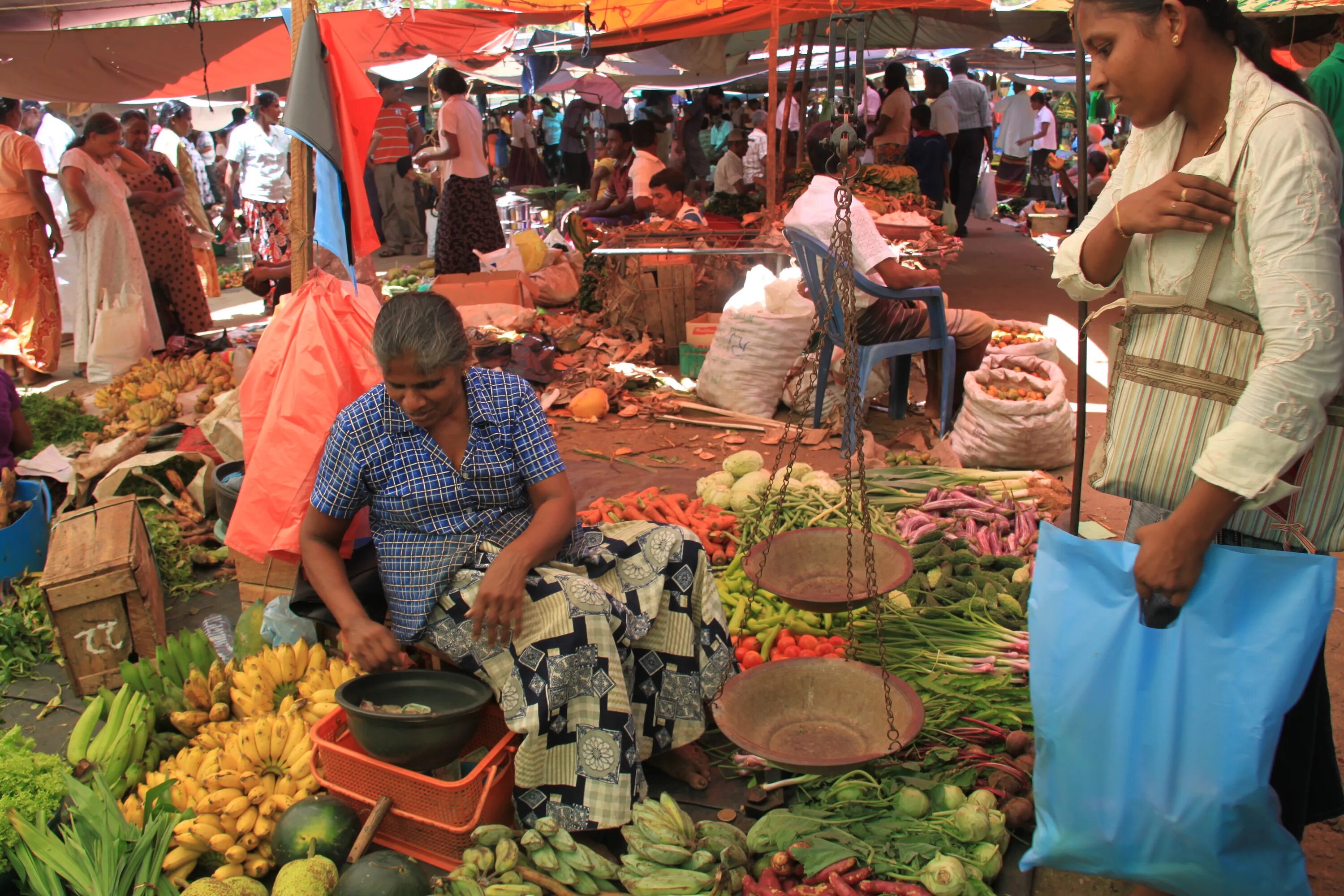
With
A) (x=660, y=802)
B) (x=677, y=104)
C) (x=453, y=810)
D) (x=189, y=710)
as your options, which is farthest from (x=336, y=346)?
(x=677, y=104)

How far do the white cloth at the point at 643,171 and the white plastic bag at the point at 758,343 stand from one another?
3043mm

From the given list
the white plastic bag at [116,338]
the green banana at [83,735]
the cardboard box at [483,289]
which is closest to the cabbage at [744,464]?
the green banana at [83,735]

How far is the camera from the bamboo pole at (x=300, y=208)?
296cm

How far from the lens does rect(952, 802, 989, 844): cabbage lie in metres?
1.96

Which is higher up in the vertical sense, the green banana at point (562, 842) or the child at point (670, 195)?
the child at point (670, 195)

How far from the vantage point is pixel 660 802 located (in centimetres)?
208

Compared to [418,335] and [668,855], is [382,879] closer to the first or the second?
[668,855]

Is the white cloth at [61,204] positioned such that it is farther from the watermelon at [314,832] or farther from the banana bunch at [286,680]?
the watermelon at [314,832]

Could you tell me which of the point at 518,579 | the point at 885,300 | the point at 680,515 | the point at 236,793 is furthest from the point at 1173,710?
the point at 885,300

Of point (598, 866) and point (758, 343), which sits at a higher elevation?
point (758, 343)

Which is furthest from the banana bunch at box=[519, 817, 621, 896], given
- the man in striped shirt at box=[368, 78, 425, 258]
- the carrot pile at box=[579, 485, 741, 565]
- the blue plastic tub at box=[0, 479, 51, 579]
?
→ the man in striped shirt at box=[368, 78, 425, 258]

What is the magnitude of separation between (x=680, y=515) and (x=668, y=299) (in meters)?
3.01

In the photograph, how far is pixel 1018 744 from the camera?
229 centimetres

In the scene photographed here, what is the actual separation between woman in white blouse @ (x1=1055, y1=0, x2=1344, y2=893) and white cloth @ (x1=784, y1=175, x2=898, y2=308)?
2.77m
